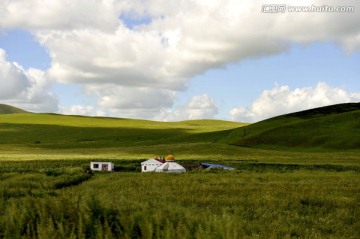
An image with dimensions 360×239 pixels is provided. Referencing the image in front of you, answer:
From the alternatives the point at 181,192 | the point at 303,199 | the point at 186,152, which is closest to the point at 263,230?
the point at 303,199

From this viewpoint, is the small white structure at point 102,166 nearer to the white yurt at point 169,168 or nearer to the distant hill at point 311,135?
the white yurt at point 169,168

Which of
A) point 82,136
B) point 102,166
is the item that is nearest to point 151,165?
point 102,166

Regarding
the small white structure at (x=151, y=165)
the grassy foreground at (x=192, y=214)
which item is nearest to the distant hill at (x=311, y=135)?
the small white structure at (x=151, y=165)

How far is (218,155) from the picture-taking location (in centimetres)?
8044

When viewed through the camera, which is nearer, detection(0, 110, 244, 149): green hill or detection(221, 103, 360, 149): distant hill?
Answer: detection(221, 103, 360, 149): distant hill

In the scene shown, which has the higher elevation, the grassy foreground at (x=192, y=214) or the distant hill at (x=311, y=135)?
the distant hill at (x=311, y=135)

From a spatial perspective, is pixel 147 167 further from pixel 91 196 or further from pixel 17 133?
pixel 17 133

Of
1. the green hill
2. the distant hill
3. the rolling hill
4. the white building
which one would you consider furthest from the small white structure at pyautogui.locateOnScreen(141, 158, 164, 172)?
the green hill

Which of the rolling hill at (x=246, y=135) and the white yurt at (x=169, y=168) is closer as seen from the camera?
the white yurt at (x=169, y=168)

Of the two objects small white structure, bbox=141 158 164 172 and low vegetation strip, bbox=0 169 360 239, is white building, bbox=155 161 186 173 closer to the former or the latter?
small white structure, bbox=141 158 164 172

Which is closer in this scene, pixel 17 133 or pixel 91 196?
pixel 91 196

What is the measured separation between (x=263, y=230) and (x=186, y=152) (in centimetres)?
7241

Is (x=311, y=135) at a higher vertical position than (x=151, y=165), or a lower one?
higher

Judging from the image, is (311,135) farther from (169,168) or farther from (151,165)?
(169,168)
